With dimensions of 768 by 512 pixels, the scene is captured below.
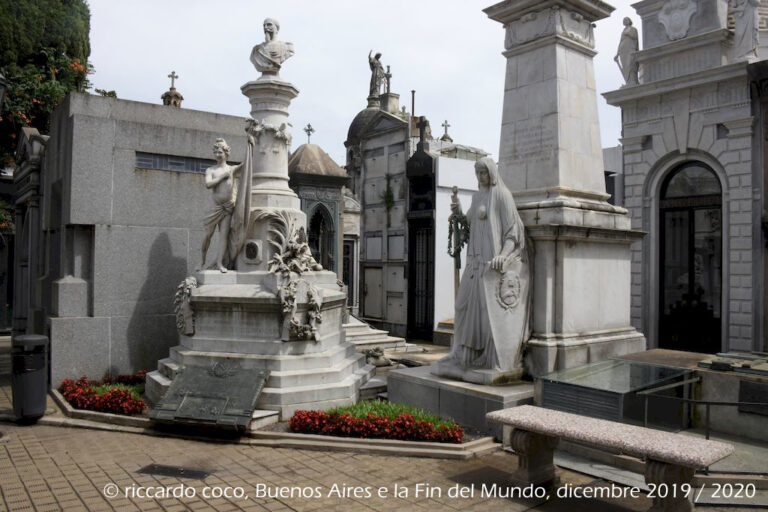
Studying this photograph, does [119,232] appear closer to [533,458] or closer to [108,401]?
[108,401]

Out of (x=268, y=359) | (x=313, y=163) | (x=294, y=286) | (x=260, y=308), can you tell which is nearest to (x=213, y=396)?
(x=268, y=359)

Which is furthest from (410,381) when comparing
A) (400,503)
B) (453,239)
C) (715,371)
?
(453,239)

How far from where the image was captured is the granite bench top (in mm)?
4438

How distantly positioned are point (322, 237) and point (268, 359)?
39.5 ft

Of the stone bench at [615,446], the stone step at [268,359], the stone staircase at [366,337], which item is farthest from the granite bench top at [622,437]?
the stone staircase at [366,337]

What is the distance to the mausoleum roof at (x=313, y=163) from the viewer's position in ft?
64.0

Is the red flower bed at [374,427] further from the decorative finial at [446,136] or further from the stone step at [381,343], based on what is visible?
the decorative finial at [446,136]

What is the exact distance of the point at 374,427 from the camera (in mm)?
7004

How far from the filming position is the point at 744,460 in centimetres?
591

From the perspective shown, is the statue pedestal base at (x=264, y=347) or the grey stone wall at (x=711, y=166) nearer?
the statue pedestal base at (x=264, y=347)

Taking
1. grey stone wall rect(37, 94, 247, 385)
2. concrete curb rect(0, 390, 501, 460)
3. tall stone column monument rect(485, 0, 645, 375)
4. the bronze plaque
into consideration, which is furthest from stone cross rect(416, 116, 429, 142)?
concrete curb rect(0, 390, 501, 460)

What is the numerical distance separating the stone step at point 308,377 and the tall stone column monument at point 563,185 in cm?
275

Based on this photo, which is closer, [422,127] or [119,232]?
[119,232]

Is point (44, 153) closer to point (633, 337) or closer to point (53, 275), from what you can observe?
point (53, 275)
